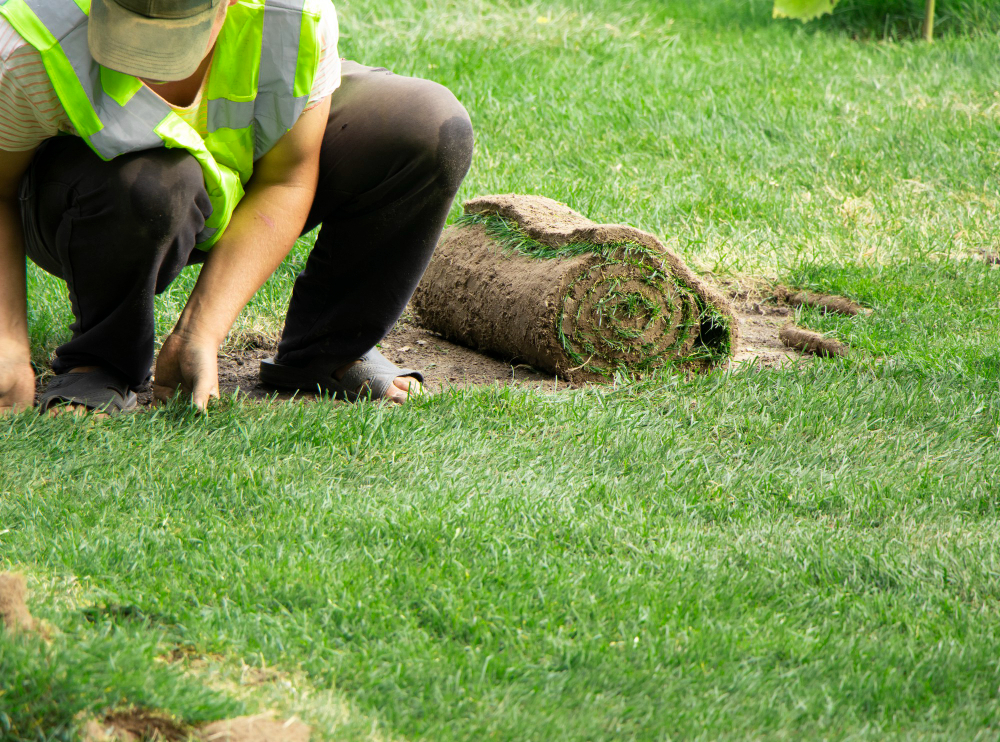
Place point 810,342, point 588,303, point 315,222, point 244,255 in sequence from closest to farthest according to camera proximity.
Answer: point 244,255
point 315,222
point 588,303
point 810,342

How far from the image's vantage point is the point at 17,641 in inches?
63.1

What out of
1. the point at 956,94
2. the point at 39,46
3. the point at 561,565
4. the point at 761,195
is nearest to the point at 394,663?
the point at 561,565

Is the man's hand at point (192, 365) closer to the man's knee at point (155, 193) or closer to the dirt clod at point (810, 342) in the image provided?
the man's knee at point (155, 193)

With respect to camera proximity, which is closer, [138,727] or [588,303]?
[138,727]

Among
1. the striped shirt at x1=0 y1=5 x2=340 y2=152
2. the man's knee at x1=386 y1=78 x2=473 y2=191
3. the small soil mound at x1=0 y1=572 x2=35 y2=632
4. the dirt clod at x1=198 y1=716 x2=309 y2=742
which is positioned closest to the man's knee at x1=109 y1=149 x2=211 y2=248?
the striped shirt at x1=0 y1=5 x2=340 y2=152

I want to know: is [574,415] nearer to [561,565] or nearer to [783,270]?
[561,565]

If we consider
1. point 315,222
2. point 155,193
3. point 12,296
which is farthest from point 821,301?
point 12,296

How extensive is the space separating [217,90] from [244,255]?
0.41 m

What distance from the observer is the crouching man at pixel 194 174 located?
7.43 feet

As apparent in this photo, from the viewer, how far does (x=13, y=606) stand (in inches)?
64.7

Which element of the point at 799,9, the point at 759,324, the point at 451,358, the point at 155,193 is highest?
the point at 799,9

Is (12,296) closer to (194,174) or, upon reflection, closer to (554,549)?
(194,174)

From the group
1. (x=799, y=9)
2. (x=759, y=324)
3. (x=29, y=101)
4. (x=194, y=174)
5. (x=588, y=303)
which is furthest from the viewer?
(x=799, y=9)

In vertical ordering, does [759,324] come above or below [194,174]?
below
